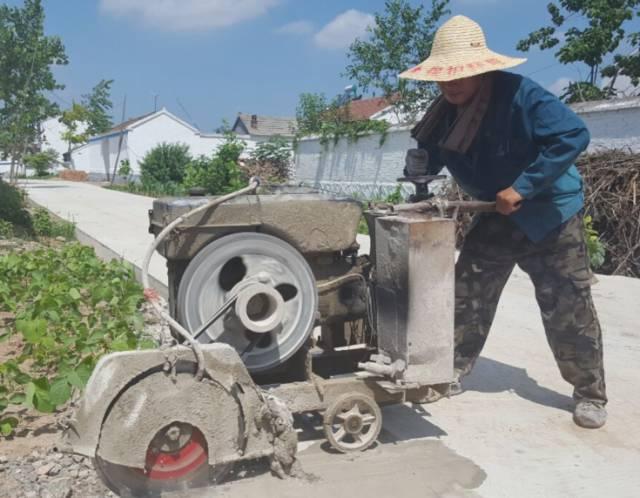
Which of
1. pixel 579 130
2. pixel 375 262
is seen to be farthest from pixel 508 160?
pixel 375 262

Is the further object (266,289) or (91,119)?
(91,119)

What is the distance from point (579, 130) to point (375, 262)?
43.8 inches

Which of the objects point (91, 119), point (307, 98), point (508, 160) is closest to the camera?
point (508, 160)

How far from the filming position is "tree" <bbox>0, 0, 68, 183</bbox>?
985 inches

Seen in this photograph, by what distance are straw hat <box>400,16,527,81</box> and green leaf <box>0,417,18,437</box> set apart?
8.45 ft

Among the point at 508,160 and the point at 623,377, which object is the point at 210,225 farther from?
the point at 623,377

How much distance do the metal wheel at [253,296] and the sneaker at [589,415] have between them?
153 cm

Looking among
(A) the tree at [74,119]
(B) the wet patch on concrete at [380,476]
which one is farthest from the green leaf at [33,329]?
(A) the tree at [74,119]

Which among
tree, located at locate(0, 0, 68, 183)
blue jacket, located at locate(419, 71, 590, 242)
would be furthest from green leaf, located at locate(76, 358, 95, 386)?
tree, located at locate(0, 0, 68, 183)

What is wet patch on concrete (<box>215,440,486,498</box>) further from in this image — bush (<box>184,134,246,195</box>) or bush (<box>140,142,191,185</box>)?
bush (<box>140,142,191,185</box>)

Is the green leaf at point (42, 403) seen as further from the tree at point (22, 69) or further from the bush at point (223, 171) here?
the tree at point (22, 69)

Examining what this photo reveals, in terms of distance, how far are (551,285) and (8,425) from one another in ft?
9.13

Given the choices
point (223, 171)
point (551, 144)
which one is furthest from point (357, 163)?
point (551, 144)

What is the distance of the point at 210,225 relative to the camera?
10.4 ft
